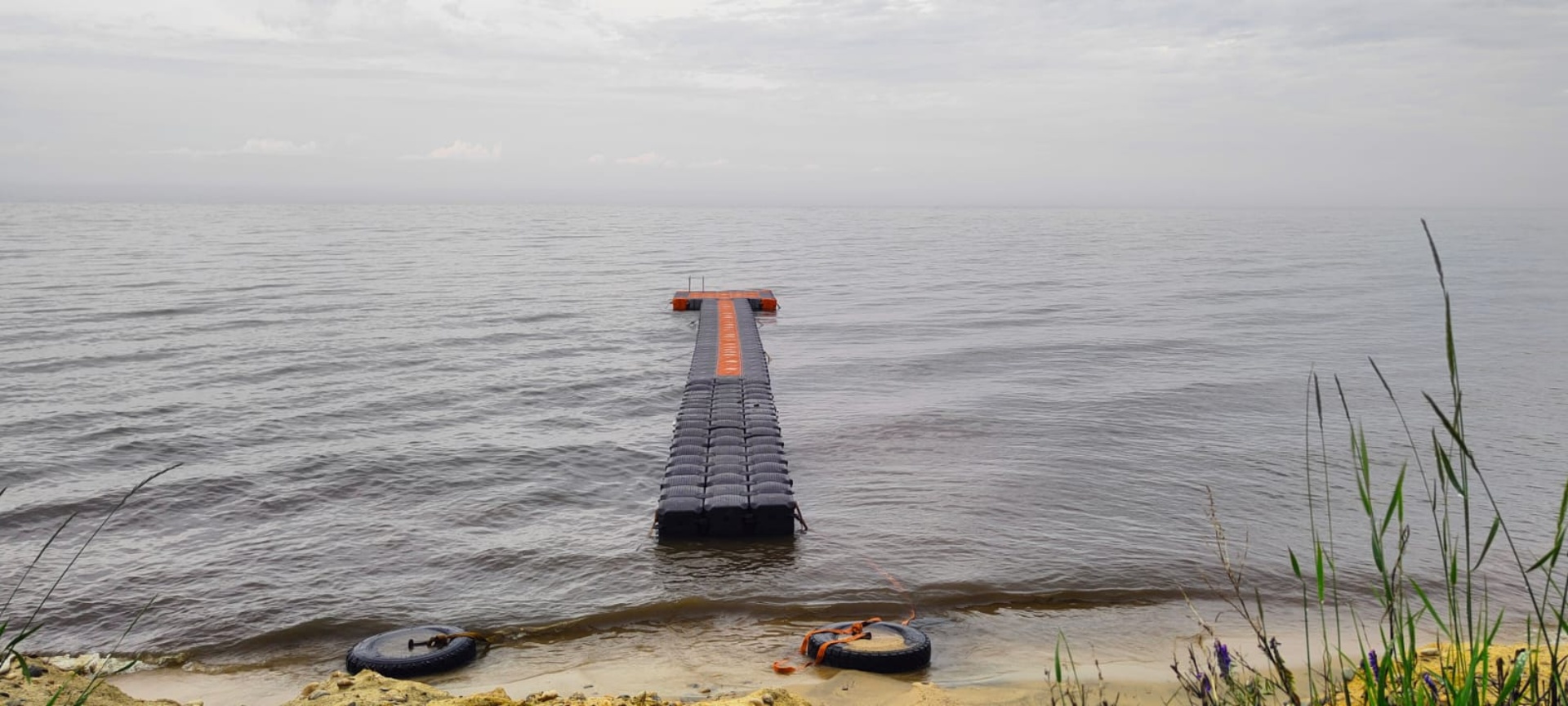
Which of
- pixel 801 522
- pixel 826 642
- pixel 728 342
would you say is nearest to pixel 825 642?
pixel 826 642

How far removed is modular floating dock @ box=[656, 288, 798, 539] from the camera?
20578 millimetres

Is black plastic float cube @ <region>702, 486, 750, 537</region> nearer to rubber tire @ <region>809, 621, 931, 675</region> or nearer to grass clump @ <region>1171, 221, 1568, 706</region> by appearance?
rubber tire @ <region>809, 621, 931, 675</region>

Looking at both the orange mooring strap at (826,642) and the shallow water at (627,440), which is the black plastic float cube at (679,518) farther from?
the orange mooring strap at (826,642)

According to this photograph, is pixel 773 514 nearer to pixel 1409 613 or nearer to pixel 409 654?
pixel 409 654

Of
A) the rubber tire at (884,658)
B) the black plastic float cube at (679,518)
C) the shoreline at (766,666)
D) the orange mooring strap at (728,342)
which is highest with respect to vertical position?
the orange mooring strap at (728,342)

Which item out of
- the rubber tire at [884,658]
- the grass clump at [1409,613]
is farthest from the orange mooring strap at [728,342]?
the rubber tire at [884,658]

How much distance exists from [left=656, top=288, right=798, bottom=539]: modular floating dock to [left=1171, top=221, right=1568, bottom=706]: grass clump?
821 cm

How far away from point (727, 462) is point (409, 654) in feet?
28.9

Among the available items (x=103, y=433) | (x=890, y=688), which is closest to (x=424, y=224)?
(x=103, y=433)

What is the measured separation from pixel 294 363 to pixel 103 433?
10.0m

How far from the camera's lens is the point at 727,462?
23.0 metres

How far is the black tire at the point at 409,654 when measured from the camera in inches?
603

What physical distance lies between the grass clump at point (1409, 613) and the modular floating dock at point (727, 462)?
8206 mm

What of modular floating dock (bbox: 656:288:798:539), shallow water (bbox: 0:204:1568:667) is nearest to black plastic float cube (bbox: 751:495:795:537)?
modular floating dock (bbox: 656:288:798:539)
